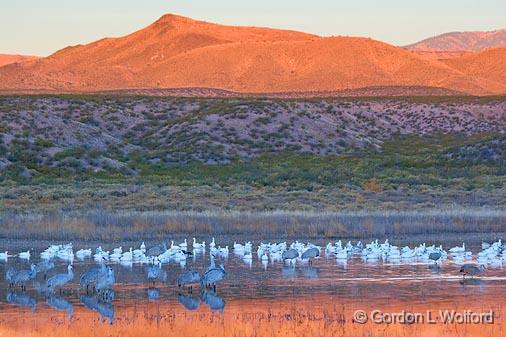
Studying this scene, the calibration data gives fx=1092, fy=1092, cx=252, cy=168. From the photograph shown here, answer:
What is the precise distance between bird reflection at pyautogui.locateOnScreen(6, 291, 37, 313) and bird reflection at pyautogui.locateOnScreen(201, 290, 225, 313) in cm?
284

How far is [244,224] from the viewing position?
1208 inches

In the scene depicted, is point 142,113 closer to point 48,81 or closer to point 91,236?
point 91,236

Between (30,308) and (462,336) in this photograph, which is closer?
(462,336)

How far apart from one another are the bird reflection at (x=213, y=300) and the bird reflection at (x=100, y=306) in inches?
63.4

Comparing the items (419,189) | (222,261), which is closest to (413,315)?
(222,261)

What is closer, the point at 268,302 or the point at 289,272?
the point at 268,302

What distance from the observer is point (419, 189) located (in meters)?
44.4

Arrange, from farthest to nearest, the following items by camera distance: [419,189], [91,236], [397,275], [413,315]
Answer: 1. [419,189]
2. [91,236]
3. [397,275]
4. [413,315]

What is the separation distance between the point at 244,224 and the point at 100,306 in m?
13.2

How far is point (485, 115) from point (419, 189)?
5573 cm

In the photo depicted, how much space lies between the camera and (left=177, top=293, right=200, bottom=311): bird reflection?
58.0 feet

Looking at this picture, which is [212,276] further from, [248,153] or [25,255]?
[248,153]

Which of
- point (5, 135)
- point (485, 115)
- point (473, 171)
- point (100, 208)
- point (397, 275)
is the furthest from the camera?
point (485, 115)

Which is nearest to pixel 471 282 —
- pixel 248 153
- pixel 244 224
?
pixel 244 224
